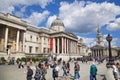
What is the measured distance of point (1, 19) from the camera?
43.8 metres

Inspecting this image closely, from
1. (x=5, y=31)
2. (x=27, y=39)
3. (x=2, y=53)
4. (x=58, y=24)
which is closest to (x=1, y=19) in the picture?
(x=5, y=31)

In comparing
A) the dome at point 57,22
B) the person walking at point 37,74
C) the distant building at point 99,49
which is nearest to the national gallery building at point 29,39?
the dome at point 57,22

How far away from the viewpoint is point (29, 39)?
6388cm

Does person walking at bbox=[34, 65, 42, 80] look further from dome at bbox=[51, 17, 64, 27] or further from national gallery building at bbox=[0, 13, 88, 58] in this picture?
dome at bbox=[51, 17, 64, 27]

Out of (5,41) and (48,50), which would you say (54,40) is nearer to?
(48,50)

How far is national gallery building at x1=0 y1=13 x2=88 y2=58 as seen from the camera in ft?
153

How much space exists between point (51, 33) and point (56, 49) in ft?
26.8

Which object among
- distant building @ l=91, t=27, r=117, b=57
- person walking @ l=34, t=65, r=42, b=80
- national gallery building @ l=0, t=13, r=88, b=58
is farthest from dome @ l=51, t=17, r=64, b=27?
person walking @ l=34, t=65, r=42, b=80

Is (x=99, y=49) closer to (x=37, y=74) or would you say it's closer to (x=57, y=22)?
(x=57, y=22)

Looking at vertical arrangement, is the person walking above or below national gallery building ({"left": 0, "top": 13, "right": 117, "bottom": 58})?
below

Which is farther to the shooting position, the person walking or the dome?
the dome

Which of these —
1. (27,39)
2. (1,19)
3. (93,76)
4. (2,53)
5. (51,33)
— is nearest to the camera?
(93,76)

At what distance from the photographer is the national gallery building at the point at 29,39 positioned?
46625 mm

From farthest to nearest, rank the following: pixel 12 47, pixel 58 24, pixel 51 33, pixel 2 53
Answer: pixel 58 24 → pixel 51 33 → pixel 12 47 → pixel 2 53
